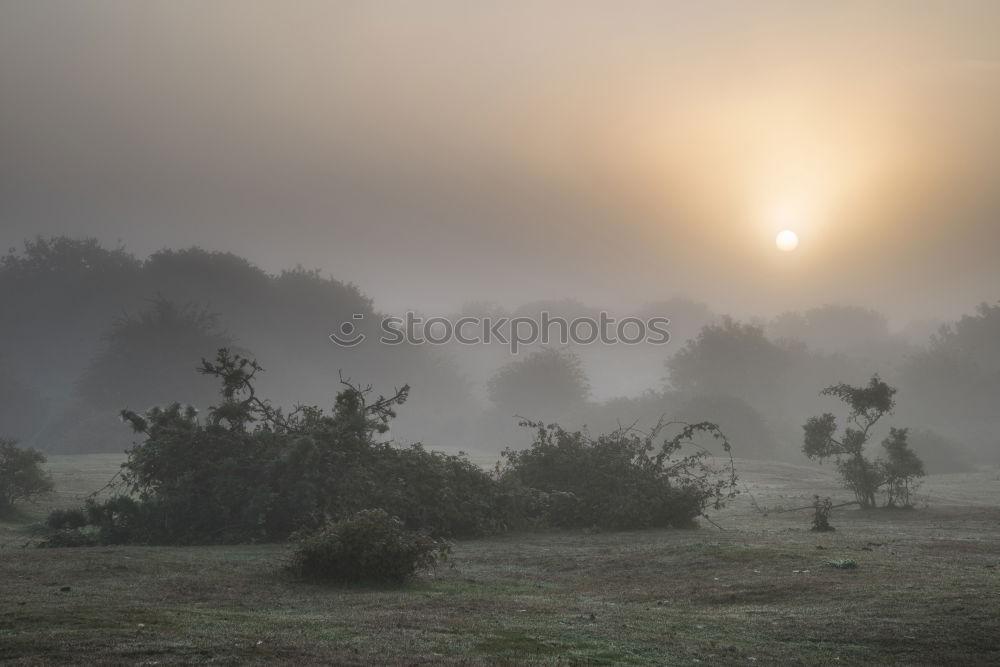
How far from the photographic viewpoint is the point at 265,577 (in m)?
11.6

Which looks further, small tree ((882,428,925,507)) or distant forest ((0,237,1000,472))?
distant forest ((0,237,1000,472))

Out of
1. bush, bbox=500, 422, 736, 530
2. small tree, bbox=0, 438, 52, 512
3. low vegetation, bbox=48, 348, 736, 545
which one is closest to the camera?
low vegetation, bbox=48, 348, 736, 545

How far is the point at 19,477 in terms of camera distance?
22375mm

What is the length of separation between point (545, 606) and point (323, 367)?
3348 inches

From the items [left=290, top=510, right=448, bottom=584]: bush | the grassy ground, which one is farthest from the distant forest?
[left=290, top=510, right=448, bottom=584]: bush

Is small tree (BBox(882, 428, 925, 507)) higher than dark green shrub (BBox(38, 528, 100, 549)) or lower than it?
higher

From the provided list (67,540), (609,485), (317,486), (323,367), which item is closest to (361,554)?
(317,486)

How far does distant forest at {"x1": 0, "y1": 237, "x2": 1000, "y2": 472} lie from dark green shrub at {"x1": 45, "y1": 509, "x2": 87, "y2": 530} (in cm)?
4326

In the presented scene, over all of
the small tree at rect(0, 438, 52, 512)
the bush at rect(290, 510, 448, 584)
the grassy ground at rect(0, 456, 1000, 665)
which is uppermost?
the small tree at rect(0, 438, 52, 512)

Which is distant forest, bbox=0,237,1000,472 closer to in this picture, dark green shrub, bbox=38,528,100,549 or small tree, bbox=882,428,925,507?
small tree, bbox=882,428,925,507

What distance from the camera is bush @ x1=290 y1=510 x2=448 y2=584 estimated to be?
1132 cm

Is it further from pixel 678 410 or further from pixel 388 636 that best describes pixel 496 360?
pixel 388 636

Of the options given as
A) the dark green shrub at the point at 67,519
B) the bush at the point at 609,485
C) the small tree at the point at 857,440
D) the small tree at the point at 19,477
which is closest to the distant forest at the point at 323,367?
the small tree at the point at 857,440

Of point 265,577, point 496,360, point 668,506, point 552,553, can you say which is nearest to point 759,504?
point 668,506
